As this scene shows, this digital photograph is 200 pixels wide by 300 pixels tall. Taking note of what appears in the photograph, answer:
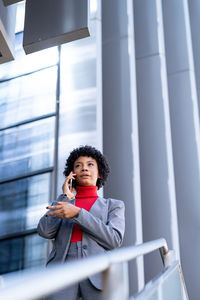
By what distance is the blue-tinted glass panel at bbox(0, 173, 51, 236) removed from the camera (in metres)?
4.61

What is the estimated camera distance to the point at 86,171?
240 cm

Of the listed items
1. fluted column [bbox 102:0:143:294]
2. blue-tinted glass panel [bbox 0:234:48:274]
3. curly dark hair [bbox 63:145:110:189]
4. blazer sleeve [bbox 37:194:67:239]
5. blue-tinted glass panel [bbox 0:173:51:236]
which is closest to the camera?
blazer sleeve [bbox 37:194:67:239]

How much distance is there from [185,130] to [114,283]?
→ 162 inches

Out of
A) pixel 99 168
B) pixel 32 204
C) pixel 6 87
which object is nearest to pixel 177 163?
pixel 32 204

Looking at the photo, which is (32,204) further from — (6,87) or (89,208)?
(89,208)

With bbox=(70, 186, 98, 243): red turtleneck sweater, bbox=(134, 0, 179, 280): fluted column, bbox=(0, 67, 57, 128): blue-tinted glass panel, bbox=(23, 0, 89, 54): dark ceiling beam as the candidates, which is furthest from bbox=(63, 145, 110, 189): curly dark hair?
bbox=(0, 67, 57, 128): blue-tinted glass panel

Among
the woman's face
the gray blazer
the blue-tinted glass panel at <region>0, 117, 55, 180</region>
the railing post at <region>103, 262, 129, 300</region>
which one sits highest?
the blue-tinted glass panel at <region>0, 117, 55, 180</region>

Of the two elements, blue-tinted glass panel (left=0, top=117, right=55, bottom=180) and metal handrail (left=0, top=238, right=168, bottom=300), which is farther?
blue-tinted glass panel (left=0, top=117, right=55, bottom=180)

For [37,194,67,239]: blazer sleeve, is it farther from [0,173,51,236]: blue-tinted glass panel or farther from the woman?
[0,173,51,236]: blue-tinted glass panel

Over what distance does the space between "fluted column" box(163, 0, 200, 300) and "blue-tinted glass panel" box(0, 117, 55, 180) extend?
175 cm

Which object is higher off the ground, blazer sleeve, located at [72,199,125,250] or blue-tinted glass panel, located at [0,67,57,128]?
blue-tinted glass panel, located at [0,67,57,128]

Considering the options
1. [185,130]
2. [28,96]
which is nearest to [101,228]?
[185,130]

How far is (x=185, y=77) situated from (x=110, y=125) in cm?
141

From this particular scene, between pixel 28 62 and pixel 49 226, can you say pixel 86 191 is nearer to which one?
pixel 49 226
